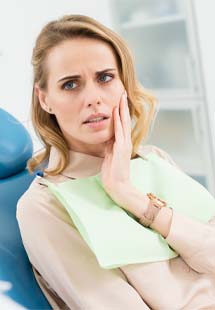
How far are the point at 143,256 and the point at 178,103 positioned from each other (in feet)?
5.95

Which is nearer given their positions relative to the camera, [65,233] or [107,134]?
[65,233]

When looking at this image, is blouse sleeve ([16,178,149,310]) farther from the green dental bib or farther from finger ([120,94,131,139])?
finger ([120,94,131,139])

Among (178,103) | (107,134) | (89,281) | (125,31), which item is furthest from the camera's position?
(125,31)

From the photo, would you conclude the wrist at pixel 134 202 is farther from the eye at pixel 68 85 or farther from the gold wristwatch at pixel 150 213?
the eye at pixel 68 85

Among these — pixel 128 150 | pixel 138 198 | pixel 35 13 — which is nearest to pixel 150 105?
pixel 128 150

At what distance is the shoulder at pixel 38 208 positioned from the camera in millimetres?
1026

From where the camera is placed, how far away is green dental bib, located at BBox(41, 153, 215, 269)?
3.31ft

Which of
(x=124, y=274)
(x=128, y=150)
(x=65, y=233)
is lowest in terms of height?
(x=124, y=274)

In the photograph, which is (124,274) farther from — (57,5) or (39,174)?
(57,5)

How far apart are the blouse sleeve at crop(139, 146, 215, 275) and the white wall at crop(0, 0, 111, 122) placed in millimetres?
1542

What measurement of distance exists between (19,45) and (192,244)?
1.91 metres

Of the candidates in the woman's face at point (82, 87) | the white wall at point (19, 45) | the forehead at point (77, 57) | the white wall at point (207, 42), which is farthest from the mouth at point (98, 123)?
the white wall at point (207, 42)

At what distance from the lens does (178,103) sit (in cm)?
273

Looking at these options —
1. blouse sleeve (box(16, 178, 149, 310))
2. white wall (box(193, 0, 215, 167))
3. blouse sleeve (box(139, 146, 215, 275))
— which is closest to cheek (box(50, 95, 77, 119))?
blouse sleeve (box(16, 178, 149, 310))
